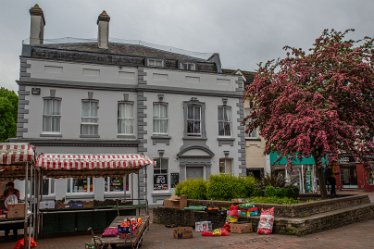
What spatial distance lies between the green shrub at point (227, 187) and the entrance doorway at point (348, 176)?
28963 mm

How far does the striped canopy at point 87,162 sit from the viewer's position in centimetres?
1281

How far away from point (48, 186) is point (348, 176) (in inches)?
1326

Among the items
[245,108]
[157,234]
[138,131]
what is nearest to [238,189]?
[157,234]

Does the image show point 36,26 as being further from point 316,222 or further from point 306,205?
point 316,222

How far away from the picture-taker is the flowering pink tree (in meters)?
13.4

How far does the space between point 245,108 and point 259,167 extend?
15.5 feet

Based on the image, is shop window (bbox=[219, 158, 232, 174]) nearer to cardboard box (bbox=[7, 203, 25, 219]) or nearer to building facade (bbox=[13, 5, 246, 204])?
building facade (bbox=[13, 5, 246, 204])

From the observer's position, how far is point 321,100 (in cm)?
1435

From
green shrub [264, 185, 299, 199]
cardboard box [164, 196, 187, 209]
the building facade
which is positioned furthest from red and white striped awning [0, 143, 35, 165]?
the building facade

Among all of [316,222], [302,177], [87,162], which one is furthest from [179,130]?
[316,222]

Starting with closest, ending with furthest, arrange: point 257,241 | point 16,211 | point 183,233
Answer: point 16,211, point 257,241, point 183,233

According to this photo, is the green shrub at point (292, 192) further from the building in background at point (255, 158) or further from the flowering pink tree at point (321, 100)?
the building in background at point (255, 158)

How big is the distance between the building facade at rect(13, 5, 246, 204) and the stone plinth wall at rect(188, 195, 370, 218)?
22.0 feet

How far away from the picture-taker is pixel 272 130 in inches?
605
